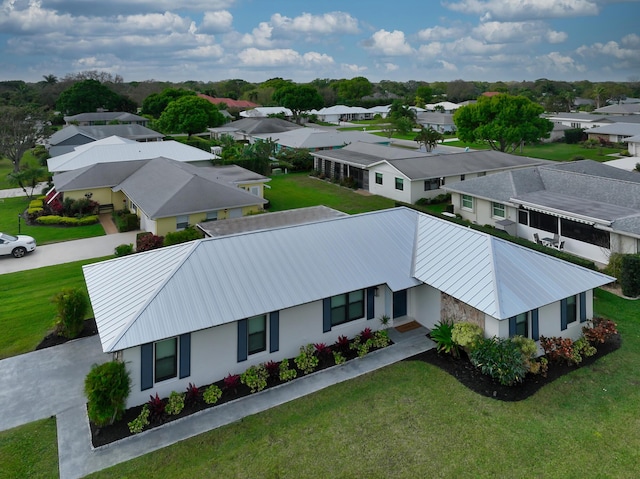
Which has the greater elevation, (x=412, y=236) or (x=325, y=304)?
(x=412, y=236)

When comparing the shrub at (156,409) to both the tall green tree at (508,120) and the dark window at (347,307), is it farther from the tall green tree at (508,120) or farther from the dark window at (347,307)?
the tall green tree at (508,120)

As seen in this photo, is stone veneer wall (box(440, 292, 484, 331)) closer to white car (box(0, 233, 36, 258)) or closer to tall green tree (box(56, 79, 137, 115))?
white car (box(0, 233, 36, 258))

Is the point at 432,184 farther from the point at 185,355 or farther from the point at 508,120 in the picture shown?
the point at 185,355

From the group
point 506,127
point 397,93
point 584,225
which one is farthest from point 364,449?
point 397,93

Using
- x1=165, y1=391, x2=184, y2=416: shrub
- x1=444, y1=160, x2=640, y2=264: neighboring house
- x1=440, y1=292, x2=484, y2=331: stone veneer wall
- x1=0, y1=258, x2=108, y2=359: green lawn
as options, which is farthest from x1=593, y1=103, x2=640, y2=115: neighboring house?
x1=165, y1=391, x2=184, y2=416: shrub

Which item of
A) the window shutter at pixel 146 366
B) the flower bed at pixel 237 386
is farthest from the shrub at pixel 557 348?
the window shutter at pixel 146 366

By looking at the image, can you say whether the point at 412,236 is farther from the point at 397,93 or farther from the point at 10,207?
the point at 397,93

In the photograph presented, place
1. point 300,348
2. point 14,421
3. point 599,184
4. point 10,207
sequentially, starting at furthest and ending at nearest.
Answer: point 10,207 < point 599,184 < point 300,348 < point 14,421

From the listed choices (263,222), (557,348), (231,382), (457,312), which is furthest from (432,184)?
(231,382)
